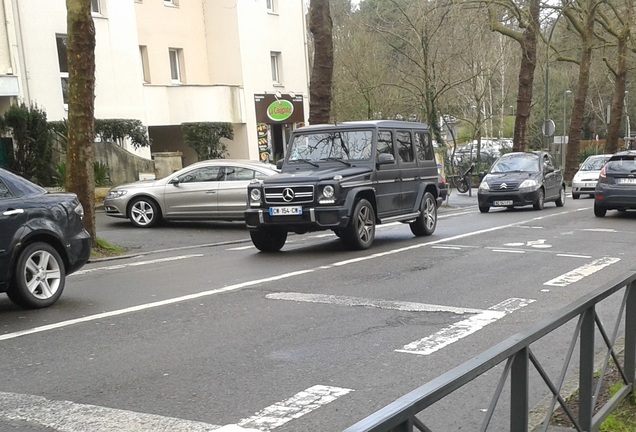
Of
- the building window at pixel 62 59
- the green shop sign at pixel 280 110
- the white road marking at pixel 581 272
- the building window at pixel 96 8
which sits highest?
the building window at pixel 96 8

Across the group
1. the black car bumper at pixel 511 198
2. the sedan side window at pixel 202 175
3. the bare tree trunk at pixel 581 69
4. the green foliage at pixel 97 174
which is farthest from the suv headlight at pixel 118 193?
the bare tree trunk at pixel 581 69

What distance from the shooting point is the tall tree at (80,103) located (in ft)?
40.0

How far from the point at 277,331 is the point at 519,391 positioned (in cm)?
387

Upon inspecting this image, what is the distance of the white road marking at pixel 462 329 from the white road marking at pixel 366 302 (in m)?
0.22

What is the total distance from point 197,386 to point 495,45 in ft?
132

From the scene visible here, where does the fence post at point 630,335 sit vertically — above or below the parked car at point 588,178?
above

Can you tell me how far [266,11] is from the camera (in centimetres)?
3234

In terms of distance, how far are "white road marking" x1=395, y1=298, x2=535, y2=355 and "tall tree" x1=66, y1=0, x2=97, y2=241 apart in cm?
755

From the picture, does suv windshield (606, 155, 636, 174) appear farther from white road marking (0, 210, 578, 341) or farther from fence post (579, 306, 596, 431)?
fence post (579, 306, 596, 431)

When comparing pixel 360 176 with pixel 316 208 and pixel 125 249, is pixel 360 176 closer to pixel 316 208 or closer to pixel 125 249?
pixel 316 208

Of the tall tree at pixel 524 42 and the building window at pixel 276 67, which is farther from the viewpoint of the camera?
the building window at pixel 276 67

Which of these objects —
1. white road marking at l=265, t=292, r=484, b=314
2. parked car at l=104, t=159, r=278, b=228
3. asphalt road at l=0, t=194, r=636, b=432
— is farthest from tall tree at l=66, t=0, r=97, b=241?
white road marking at l=265, t=292, r=484, b=314

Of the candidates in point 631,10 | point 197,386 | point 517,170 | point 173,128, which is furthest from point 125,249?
point 631,10

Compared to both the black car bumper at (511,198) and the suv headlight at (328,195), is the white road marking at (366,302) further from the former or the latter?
the black car bumper at (511,198)
